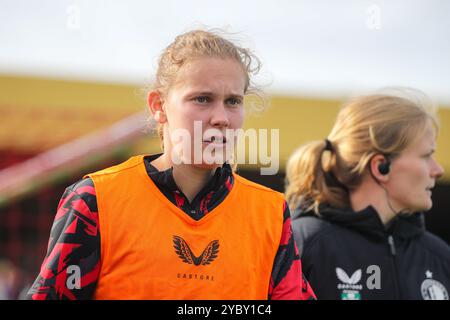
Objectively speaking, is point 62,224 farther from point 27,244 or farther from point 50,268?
point 27,244

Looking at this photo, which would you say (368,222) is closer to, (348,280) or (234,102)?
(348,280)

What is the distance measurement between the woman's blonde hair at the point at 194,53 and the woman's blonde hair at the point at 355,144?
3.11ft

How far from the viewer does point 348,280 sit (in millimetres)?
2900

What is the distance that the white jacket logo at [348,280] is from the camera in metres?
2.88

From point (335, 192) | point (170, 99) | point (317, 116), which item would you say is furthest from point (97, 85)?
point (170, 99)

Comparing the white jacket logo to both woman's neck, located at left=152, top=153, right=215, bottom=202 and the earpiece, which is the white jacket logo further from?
woman's neck, located at left=152, top=153, right=215, bottom=202

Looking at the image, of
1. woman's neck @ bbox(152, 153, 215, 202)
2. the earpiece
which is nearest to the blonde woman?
the earpiece

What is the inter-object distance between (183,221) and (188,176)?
17 centimetres

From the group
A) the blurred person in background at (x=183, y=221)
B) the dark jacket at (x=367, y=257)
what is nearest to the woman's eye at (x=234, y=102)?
the blurred person in background at (x=183, y=221)

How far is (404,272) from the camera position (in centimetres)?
298

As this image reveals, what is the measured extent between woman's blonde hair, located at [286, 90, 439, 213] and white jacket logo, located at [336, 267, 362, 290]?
329mm

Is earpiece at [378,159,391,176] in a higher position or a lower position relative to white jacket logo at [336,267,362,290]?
higher

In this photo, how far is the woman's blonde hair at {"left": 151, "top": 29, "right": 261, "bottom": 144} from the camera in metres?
2.16

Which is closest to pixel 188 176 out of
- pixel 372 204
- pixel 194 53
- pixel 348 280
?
pixel 194 53
